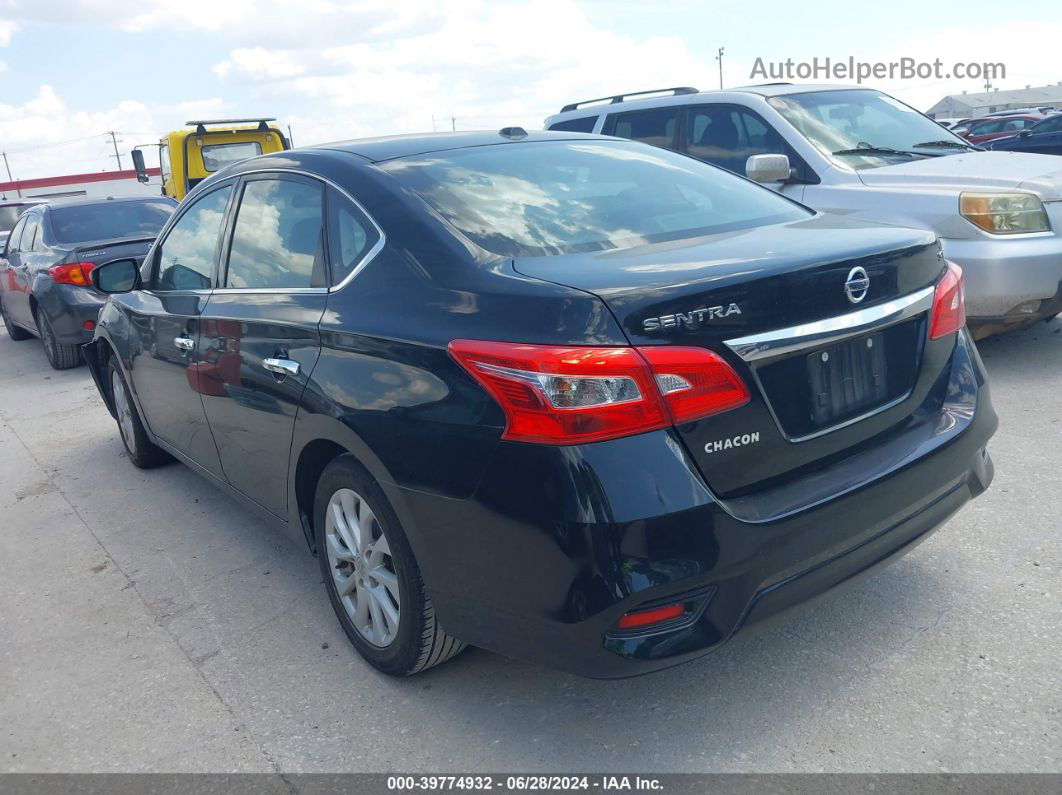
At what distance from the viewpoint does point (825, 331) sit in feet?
8.09

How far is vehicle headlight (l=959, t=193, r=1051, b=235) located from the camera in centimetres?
549

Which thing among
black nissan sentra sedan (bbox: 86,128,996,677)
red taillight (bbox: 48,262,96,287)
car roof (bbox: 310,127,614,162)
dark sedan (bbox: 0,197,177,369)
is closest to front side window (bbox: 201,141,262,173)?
dark sedan (bbox: 0,197,177,369)

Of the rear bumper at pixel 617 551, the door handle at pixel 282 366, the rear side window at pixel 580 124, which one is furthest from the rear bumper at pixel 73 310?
the rear bumper at pixel 617 551

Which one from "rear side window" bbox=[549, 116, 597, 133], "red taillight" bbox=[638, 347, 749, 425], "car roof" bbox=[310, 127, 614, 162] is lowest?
"red taillight" bbox=[638, 347, 749, 425]

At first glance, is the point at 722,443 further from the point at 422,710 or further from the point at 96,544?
the point at 96,544

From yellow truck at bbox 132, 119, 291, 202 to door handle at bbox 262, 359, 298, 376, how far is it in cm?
1430

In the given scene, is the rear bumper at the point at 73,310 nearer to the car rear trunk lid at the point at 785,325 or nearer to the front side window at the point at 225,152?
the car rear trunk lid at the point at 785,325

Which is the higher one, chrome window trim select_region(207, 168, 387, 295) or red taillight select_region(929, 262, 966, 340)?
chrome window trim select_region(207, 168, 387, 295)

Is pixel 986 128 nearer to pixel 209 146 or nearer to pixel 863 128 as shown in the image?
pixel 209 146

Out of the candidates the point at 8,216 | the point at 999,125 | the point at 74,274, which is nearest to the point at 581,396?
the point at 74,274

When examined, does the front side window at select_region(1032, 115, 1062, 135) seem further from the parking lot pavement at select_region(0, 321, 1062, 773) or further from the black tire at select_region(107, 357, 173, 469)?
the black tire at select_region(107, 357, 173, 469)

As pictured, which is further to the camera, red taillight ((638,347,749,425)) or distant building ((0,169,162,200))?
distant building ((0,169,162,200))

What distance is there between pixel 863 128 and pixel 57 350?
7513mm

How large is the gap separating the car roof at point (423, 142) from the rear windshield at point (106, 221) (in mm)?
6341
